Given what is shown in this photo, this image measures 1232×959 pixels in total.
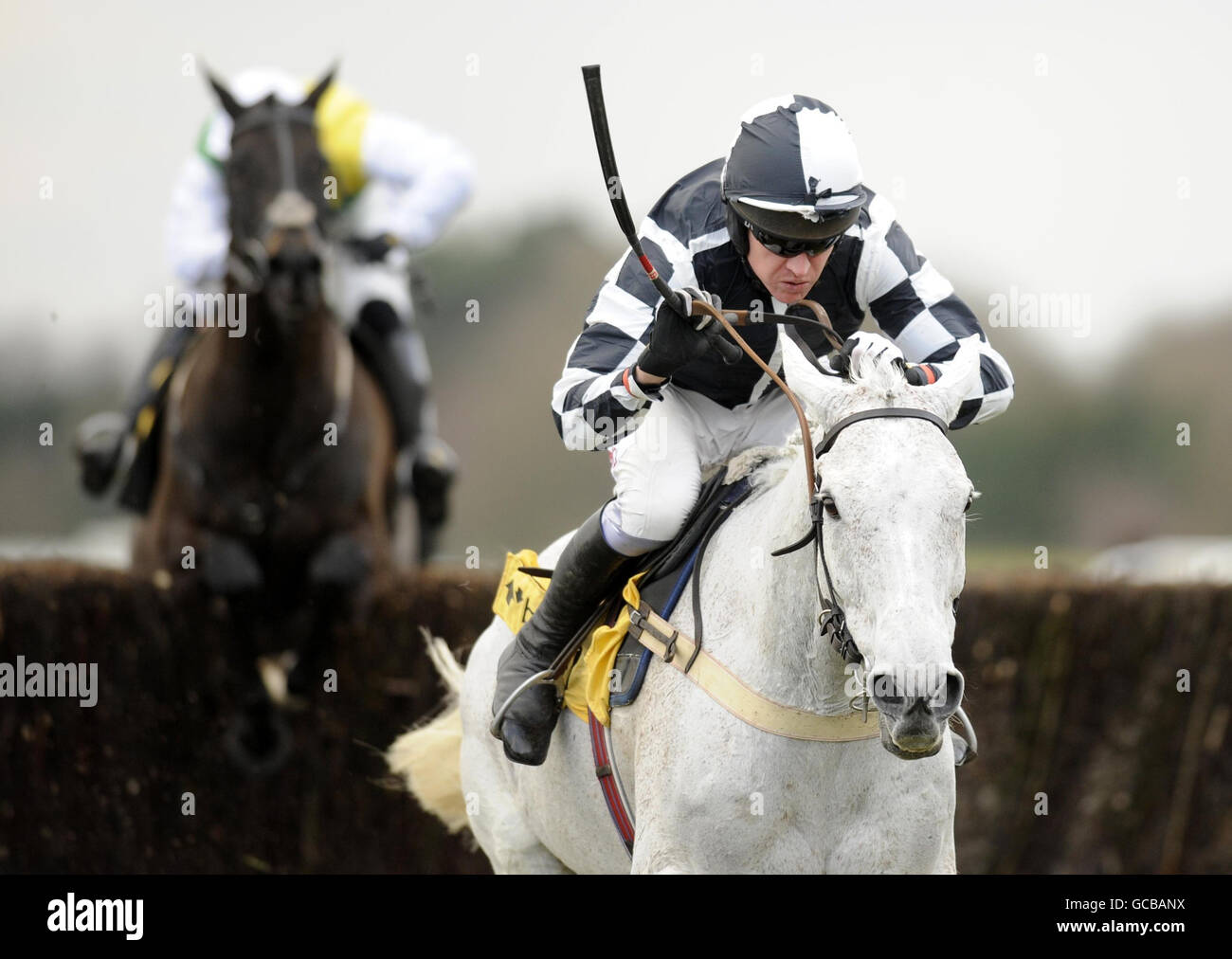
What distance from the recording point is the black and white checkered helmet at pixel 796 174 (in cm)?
349

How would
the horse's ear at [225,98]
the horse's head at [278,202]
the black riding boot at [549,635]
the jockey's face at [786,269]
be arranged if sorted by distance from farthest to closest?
1. the horse's ear at [225,98]
2. the horse's head at [278,202]
3. the black riding boot at [549,635]
4. the jockey's face at [786,269]

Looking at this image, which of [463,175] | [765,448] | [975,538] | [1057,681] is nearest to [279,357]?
[463,175]

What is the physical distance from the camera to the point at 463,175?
8758 mm

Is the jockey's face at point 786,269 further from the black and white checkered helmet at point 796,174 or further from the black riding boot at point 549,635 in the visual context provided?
the black riding boot at point 549,635

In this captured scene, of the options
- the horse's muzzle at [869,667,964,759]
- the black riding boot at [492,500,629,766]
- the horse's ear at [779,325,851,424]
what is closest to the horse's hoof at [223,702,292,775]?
the black riding boot at [492,500,629,766]

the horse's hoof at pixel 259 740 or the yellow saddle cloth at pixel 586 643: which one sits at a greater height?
the yellow saddle cloth at pixel 586 643

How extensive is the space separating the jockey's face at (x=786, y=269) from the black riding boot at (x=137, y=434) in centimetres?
574

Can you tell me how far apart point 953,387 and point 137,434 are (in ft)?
21.1

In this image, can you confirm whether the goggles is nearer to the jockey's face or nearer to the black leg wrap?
the jockey's face

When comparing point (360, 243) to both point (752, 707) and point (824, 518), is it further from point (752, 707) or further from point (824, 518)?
point (824, 518)

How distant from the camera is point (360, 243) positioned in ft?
27.5

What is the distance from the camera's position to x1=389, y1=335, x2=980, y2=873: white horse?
290 cm

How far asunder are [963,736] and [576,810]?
1.05 m

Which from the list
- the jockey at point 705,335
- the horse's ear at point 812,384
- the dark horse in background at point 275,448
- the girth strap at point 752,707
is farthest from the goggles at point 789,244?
the dark horse in background at point 275,448
